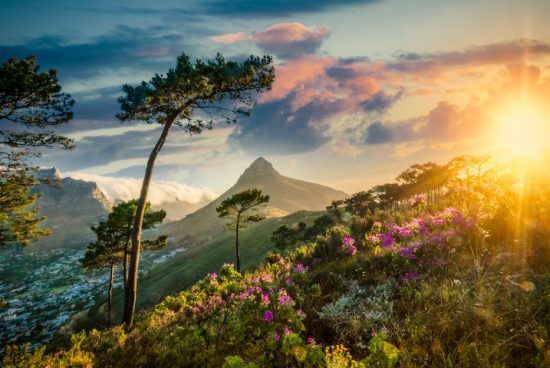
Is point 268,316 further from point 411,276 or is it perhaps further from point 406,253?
point 406,253

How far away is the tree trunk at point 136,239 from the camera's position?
14.0 meters

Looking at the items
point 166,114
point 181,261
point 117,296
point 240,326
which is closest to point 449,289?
point 240,326

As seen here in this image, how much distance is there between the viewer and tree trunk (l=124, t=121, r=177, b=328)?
13977mm

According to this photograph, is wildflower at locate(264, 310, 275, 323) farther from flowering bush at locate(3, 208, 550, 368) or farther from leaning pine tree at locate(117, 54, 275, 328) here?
leaning pine tree at locate(117, 54, 275, 328)

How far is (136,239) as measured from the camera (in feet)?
48.1

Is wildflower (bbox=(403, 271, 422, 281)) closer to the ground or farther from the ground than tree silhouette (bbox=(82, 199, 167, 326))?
farther from the ground

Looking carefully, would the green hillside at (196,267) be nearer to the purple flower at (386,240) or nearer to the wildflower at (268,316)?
the purple flower at (386,240)

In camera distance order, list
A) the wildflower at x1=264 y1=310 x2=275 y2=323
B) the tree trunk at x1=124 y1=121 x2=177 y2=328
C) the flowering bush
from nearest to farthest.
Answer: the flowering bush < the wildflower at x1=264 y1=310 x2=275 y2=323 < the tree trunk at x1=124 y1=121 x2=177 y2=328

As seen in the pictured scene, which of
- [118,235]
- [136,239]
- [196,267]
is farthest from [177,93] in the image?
[196,267]

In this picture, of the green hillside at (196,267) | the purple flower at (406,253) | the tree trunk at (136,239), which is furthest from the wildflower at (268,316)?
the green hillside at (196,267)

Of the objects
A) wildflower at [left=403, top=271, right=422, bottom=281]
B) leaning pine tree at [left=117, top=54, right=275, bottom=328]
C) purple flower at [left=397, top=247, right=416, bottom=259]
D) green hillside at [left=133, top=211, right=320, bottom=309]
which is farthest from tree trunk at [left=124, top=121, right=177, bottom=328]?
green hillside at [left=133, top=211, right=320, bottom=309]

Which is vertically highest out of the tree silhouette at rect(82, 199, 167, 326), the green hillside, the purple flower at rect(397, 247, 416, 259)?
the purple flower at rect(397, 247, 416, 259)

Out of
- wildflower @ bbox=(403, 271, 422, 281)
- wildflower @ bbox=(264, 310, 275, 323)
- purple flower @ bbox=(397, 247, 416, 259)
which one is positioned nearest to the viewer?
wildflower @ bbox=(264, 310, 275, 323)

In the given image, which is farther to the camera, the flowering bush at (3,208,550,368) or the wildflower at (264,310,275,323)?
the wildflower at (264,310,275,323)
